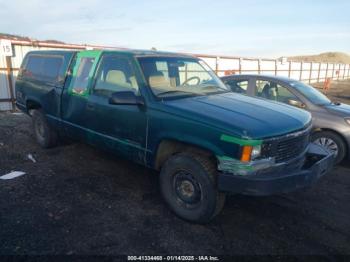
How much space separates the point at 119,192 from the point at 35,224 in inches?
49.2

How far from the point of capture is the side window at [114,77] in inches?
163

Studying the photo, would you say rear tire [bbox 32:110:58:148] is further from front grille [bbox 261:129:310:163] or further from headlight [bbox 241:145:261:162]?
front grille [bbox 261:129:310:163]

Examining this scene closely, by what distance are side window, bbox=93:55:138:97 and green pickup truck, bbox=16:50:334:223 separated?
0.05 feet

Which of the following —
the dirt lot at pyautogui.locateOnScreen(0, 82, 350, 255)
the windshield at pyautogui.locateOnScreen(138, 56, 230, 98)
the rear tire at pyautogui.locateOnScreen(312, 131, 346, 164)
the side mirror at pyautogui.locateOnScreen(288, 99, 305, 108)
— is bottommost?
the dirt lot at pyautogui.locateOnScreen(0, 82, 350, 255)

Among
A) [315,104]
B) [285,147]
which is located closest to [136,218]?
[285,147]

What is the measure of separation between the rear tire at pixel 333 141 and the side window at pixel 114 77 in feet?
12.8

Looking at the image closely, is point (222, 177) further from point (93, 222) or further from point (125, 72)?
point (125, 72)

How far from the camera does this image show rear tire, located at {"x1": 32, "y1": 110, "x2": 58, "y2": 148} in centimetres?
603

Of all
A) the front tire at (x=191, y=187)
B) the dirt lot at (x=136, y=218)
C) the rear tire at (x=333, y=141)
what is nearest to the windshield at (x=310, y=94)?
the rear tire at (x=333, y=141)

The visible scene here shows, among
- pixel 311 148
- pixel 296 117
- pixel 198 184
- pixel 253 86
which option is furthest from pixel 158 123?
pixel 253 86

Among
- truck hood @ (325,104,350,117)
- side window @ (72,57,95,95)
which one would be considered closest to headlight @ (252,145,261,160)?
side window @ (72,57,95,95)

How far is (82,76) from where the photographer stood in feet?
16.1

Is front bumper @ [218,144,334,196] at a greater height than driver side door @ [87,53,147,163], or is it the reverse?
driver side door @ [87,53,147,163]

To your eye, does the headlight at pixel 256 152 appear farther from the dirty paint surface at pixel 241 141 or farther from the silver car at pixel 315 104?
the silver car at pixel 315 104
